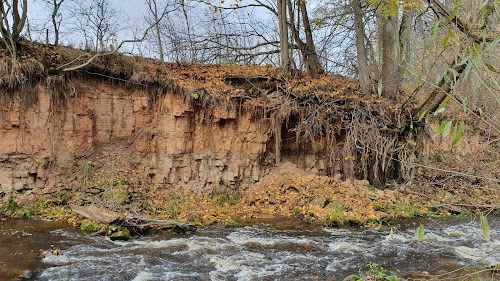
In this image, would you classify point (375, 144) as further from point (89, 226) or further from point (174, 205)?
point (89, 226)

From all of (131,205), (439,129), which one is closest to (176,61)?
(131,205)

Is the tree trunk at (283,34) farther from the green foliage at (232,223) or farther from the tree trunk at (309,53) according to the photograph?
the green foliage at (232,223)

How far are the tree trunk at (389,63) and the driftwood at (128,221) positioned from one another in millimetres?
8679

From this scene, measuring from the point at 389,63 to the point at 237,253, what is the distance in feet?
31.8

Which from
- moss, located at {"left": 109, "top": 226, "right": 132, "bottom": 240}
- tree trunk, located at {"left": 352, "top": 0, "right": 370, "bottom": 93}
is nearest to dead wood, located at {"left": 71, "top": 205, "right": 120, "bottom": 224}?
moss, located at {"left": 109, "top": 226, "right": 132, "bottom": 240}

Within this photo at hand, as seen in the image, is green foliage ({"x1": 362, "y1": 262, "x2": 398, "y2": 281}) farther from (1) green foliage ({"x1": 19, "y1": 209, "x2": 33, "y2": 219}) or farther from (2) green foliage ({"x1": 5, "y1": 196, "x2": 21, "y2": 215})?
(2) green foliage ({"x1": 5, "y1": 196, "x2": 21, "y2": 215})

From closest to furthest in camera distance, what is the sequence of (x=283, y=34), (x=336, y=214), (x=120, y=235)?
(x=120, y=235) → (x=336, y=214) → (x=283, y=34)

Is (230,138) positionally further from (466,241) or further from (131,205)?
(466,241)

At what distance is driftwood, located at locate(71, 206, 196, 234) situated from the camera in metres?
8.46

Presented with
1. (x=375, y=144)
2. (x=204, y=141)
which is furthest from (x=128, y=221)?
(x=375, y=144)

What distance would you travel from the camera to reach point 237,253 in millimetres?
7363

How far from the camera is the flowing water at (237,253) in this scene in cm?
616

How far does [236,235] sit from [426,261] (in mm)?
3818

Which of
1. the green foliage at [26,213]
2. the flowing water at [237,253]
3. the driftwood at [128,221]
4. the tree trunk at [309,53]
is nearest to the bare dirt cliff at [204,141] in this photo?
the driftwood at [128,221]
